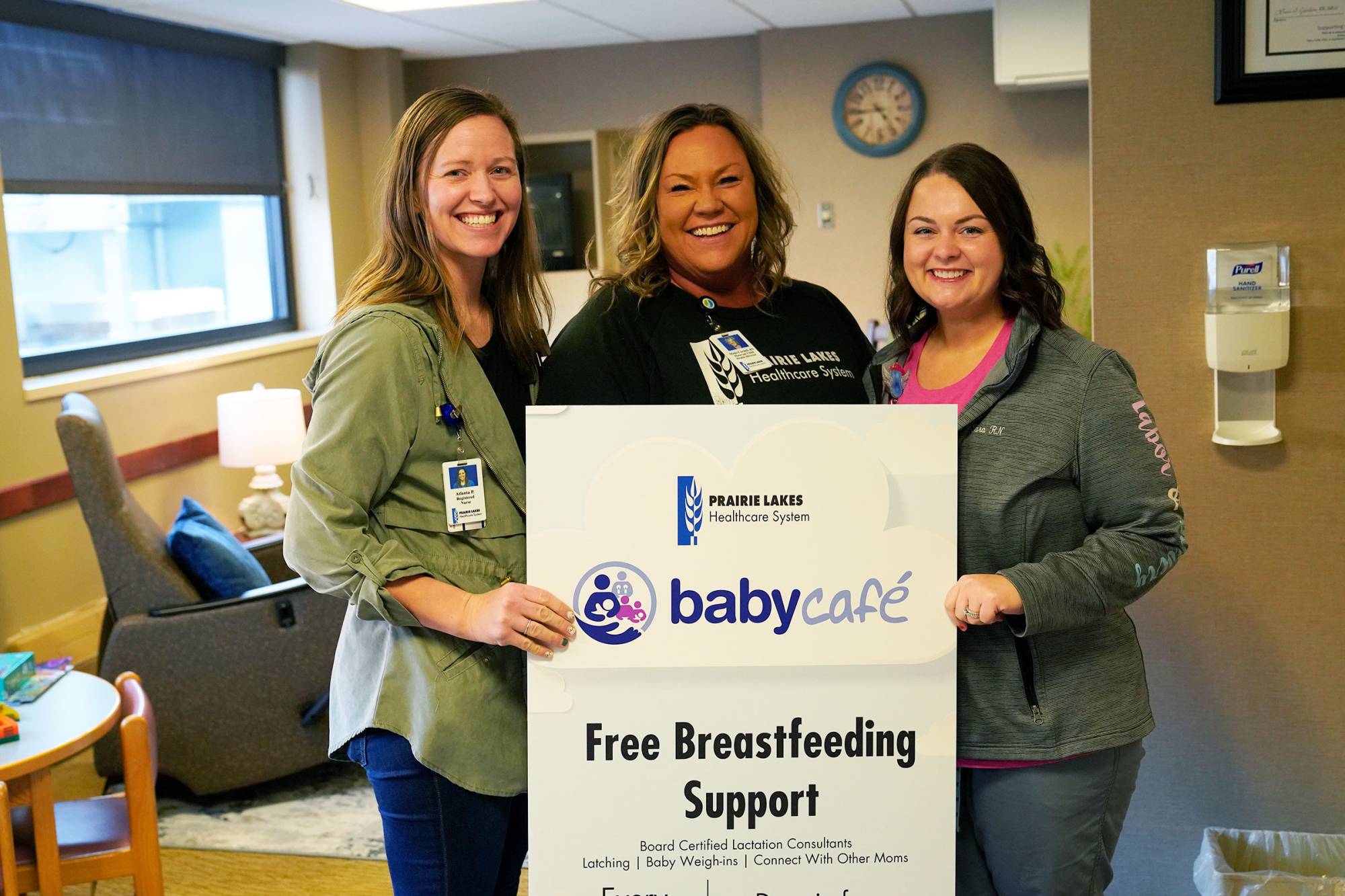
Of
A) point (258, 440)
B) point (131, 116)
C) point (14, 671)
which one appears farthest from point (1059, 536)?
point (131, 116)

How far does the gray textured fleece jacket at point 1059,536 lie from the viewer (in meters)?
1.45

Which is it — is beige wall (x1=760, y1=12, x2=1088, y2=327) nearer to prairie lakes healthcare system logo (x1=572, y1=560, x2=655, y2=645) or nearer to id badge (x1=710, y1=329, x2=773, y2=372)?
id badge (x1=710, y1=329, x2=773, y2=372)

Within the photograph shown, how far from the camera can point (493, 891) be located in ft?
5.50

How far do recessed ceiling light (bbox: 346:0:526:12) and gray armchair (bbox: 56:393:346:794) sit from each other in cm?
266

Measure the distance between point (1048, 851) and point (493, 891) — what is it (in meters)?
0.76

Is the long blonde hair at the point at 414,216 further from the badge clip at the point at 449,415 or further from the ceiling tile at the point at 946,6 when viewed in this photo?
the ceiling tile at the point at 946,6

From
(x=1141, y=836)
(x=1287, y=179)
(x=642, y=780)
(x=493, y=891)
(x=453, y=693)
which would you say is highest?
(x=1287, y=179)

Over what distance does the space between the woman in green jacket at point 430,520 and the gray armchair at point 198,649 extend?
71.3 inches

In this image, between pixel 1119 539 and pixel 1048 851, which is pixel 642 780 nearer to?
pixel 1048 851

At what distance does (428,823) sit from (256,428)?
3.44 m

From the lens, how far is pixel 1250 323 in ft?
7.00

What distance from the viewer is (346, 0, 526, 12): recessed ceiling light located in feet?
17.3

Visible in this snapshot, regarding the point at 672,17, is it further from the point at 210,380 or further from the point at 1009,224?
the point at 1009,224

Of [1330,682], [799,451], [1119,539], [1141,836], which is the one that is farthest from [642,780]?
[1330,682]
